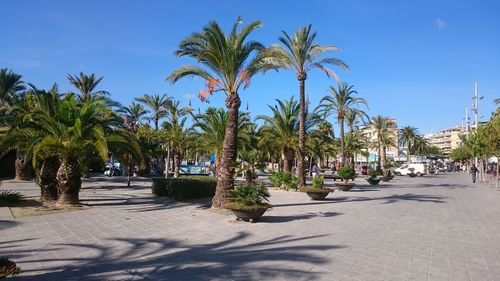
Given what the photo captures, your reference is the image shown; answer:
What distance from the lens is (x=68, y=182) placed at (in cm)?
1488

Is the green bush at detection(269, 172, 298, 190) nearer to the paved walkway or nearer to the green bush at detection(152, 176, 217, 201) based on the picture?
the green bush at detection(152, 176, 217, 201)

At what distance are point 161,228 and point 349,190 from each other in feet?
56.9

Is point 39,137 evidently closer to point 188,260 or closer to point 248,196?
point 248,196

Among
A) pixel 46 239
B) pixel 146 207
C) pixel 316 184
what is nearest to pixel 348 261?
pixel 46 239

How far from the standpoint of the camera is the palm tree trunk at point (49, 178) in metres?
15.9

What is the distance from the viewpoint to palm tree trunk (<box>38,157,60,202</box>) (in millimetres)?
15852

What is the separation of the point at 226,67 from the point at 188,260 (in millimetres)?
8920

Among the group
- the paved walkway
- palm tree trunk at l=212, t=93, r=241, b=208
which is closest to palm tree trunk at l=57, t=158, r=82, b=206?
the paved walkway

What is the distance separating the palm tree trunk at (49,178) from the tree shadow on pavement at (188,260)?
26.1 feet

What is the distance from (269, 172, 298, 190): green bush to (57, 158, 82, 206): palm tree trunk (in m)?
13.4

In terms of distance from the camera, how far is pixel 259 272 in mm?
6938

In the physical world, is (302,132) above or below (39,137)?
above

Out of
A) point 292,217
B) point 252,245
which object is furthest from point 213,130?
point 252,245

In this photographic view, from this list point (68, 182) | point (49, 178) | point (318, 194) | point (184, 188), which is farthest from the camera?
point (318, 194)
